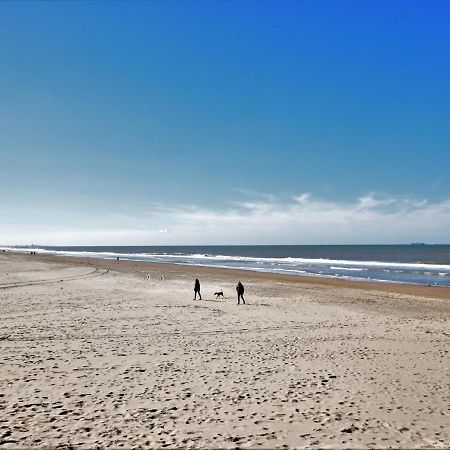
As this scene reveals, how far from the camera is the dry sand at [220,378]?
24.9ft

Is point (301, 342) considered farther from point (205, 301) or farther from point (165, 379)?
point (205, 301)

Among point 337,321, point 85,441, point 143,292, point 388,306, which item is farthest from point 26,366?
point 388,306

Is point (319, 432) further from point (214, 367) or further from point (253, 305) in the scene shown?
point (253, 305)

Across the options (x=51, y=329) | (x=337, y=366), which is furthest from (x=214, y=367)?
(x=51, y=329)

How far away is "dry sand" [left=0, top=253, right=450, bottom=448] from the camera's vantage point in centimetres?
759

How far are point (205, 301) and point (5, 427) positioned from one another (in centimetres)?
1906

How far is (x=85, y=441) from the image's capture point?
7180 millimetres

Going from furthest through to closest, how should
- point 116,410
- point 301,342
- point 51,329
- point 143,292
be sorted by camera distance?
point 143,292 → point 51,329 → point 301,342 → point 116,410

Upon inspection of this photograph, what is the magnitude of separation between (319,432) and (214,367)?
15.4 ft

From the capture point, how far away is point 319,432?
7.64m

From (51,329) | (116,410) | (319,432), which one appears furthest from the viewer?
(51,329)

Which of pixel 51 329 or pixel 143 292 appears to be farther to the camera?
pixel 143 292

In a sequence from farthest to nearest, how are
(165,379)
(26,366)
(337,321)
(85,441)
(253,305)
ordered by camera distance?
(253,305) → (337,321) → (26,366) → (165,379) → (85,441)

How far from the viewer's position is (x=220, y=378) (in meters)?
10.8
